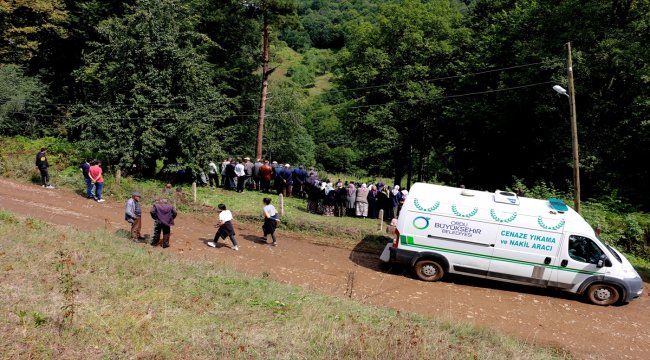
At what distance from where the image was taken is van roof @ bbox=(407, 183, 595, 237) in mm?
12648

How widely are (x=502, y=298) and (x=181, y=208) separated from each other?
41.9 ft

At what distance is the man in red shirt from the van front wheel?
13.3 metres

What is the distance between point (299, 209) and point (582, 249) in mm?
11278

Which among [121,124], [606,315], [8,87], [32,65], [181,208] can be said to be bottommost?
[606,315]

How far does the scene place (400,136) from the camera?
32.8 meters

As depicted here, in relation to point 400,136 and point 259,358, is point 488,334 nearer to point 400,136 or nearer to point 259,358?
point 259,358

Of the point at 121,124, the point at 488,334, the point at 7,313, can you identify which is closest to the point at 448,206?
the point at 488,334

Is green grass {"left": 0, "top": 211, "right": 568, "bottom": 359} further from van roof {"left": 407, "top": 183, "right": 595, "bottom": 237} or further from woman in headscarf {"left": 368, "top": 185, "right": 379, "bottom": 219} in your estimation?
woman in headscarf {"left": 368, "top": 185, "right": 379, "bottom": 219}

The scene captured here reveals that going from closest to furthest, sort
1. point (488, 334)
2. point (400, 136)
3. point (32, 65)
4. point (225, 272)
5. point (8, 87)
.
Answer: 1. point (488, 334)
2. point (225, 272)
3. point (8, 87)
4. point (400, 136)
5. point (32, 65)

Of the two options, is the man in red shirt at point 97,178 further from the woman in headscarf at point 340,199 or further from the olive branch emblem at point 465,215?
the olive branch emblem at point 465,215

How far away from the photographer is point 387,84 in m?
32.9

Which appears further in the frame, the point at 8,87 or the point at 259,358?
the point at 8,87

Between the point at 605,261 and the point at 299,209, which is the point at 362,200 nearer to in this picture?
the point at 299,209

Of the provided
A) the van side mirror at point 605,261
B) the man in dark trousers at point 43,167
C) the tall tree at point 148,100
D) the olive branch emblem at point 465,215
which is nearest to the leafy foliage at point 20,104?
the tall tree at point 148,100
